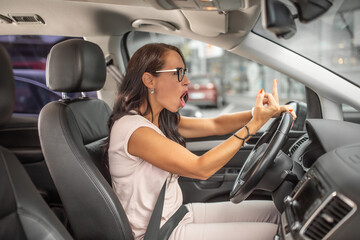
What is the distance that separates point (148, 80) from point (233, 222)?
31.0 inches

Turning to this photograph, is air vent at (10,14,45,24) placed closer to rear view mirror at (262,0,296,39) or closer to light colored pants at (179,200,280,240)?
light colored pants at (179,200,280,240)

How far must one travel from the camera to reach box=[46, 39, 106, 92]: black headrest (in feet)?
5.54

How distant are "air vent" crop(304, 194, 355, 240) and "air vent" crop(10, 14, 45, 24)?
213cm

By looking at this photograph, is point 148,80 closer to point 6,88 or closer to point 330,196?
point 6,88

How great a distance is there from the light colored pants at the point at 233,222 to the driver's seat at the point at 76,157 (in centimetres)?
32

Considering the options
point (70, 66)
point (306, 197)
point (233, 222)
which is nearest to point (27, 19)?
point (70, 66)

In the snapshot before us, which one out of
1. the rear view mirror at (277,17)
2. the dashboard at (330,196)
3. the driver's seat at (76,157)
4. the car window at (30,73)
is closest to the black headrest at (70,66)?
the driver's seat at (76,157)

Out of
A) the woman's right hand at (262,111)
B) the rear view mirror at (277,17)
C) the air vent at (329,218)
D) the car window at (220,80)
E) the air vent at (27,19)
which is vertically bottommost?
the car window at (220,80)

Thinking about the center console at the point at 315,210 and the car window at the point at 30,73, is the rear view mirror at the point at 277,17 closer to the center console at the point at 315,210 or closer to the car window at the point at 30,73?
the center console at the point at 315,210

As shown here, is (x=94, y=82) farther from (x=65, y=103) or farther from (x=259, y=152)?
(x=259, y=152)

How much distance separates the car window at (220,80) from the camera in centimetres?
243

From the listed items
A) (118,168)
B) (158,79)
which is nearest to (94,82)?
(158,79)

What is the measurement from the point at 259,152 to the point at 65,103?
96 cm

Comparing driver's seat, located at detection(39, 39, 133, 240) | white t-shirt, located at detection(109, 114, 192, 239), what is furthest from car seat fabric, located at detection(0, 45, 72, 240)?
white t-shirt, located at detection(109, 114, 192, 239)
